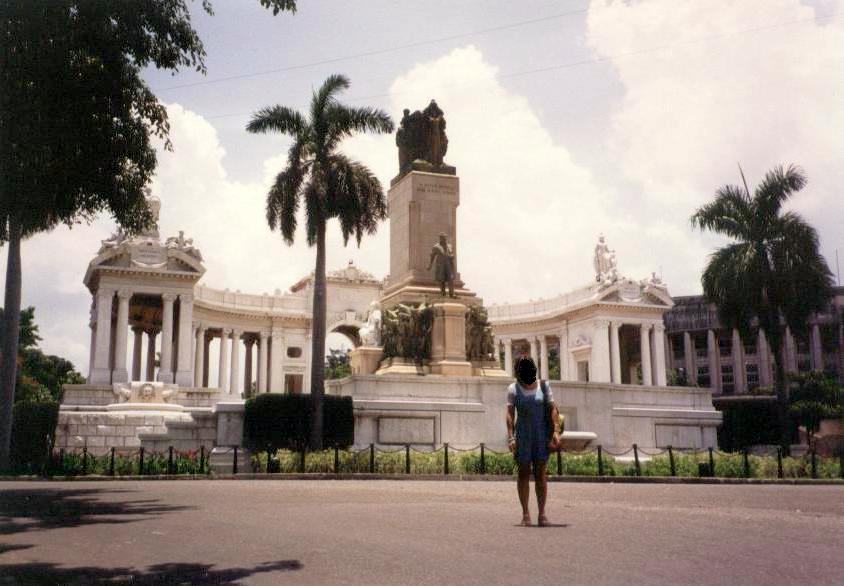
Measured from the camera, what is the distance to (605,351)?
76438 mm

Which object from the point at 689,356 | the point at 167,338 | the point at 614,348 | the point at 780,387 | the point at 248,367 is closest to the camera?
the point at 780,387

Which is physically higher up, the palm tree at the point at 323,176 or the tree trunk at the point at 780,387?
the palm tree at the point at 323,176

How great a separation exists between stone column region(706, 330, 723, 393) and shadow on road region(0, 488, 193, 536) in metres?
111

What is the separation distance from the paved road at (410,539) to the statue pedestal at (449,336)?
15.6m

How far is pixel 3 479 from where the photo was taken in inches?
862

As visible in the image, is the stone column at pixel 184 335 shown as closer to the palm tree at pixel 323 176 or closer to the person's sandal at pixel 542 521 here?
the palm tree at pixel 323 176

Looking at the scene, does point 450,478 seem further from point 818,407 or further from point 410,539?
point 818,407

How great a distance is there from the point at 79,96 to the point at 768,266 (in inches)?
1239

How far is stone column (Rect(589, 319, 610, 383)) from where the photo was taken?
76438mm

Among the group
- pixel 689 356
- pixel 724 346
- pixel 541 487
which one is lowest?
pixel 541 487

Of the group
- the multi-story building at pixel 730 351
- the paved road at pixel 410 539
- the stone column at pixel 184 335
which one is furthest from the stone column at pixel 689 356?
the paved road at pixel 410 539

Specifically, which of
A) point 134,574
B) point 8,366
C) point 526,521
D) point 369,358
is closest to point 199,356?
point 369,358

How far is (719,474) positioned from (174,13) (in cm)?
1819

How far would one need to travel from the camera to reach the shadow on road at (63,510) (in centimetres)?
1121
